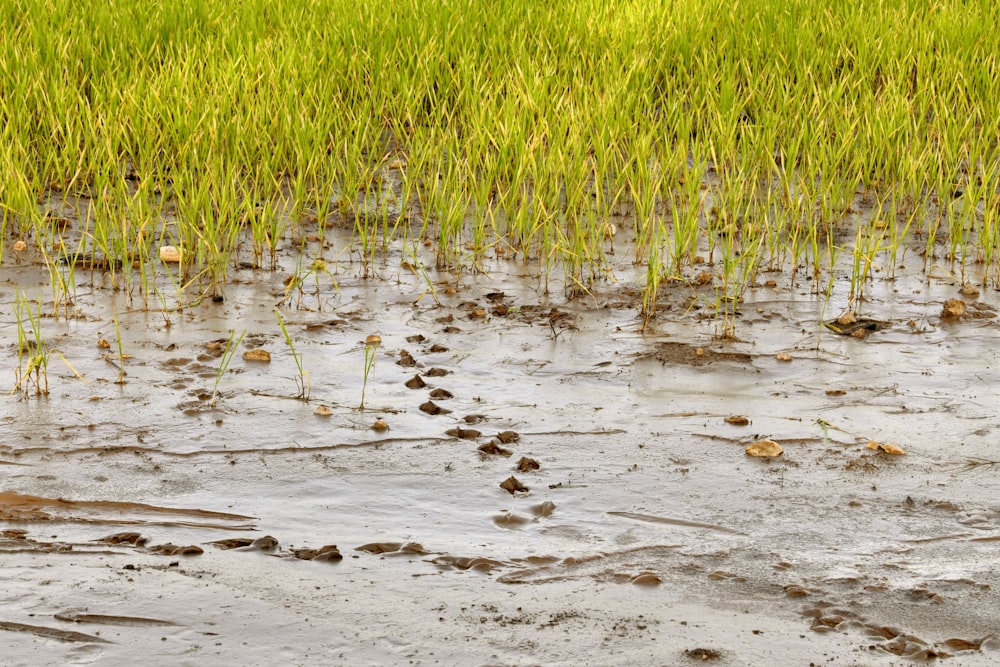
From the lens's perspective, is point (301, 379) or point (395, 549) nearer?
point (395, 549)

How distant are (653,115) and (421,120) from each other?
3.55 ft

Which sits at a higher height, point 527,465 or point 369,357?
point 369,357

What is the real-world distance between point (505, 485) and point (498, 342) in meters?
0.97

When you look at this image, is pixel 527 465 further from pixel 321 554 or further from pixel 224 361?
pixel 224 361

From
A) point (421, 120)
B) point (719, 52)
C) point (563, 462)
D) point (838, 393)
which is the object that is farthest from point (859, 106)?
point (563, 462)

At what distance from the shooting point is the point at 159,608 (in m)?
2.05

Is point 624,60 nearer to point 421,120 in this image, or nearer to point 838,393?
point 421,120

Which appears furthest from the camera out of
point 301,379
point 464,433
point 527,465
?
point 301,379

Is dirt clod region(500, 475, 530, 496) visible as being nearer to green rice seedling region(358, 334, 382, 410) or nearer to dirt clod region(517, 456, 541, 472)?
dirt clod region(517, 456, 541, 472)

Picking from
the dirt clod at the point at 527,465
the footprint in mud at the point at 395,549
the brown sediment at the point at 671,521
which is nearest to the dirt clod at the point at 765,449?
the brown sediment at the point at 671,521

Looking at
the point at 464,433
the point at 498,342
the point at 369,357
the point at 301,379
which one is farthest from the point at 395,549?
the point at 498,342

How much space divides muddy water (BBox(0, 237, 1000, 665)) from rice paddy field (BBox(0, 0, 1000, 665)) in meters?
0.01

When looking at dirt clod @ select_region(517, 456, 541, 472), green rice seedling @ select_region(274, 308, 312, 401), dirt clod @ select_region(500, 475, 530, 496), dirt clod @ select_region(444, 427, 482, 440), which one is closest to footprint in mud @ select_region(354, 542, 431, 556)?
dirt clod @ select_region(500, 475, 530, 496)

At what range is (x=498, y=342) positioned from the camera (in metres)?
3.49
